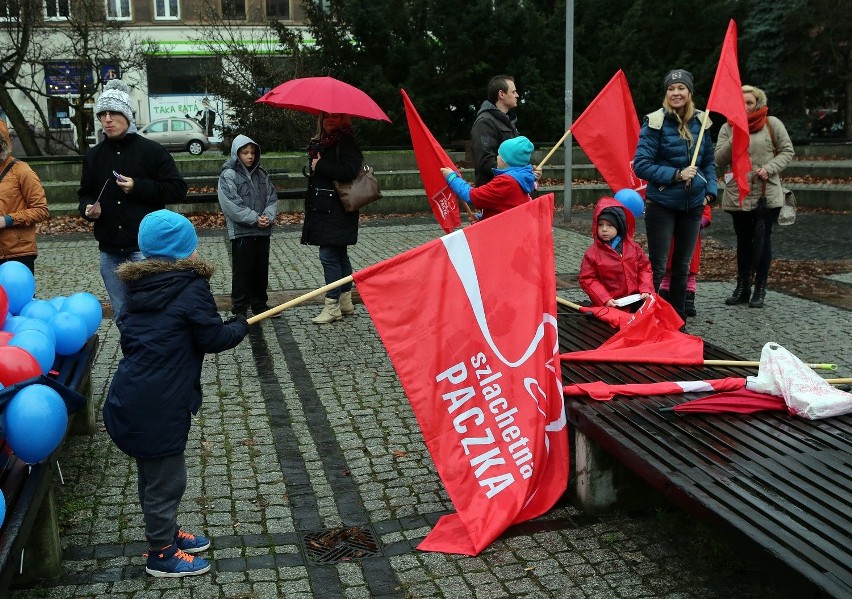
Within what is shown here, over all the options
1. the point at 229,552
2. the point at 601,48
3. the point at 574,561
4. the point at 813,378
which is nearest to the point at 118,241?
the point at 229,552

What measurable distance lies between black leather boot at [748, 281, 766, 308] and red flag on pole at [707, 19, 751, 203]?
1408mm

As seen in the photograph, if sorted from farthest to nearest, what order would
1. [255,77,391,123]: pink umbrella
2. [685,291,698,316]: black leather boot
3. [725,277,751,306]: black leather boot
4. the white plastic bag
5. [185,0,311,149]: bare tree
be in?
[185,0,311,149]: bare tree < [725,277,751,306]: black leather boot < [685,291,698,316]: black leather boot < [255,77,391,123]: pink umbrella < the white plastic bag

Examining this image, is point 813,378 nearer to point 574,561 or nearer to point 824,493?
point 824,493

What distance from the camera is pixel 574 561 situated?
169 inches

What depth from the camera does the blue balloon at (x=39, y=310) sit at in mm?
5484

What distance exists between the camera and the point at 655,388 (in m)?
5.02

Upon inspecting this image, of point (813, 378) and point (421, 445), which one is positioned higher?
point (813, 378)

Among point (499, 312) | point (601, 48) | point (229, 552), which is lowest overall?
point (229, 552)

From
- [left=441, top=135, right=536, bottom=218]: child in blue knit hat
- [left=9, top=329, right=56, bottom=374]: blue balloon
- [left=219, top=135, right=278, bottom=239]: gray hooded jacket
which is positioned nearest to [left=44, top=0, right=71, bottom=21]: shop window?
[left=219, top=135, right=278, bottom=239]: gray hooded jacket

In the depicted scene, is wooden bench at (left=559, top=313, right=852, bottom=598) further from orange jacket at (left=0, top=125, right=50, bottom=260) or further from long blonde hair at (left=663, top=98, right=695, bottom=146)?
orange jacket at (left=0, top=125, right=50, bottom=260)

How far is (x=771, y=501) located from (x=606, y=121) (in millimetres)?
5244

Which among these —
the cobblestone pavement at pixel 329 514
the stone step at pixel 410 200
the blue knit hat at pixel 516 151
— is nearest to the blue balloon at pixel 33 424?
the cobblestone pavement at pixel 329 514

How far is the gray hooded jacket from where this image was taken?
819cm

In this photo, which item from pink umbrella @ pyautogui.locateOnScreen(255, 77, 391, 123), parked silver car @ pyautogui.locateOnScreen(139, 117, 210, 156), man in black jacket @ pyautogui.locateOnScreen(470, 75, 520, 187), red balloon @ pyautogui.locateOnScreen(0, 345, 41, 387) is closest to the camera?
red balloon @ pyautogui.locateOnScreen(0, 345, 41, 387)
